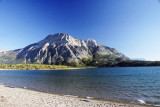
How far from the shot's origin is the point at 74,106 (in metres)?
13.7

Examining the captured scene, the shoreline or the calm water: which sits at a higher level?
the shoreline

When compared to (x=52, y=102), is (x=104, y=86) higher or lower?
lower

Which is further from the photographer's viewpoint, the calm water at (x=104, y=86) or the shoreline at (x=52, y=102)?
the calm water at (x=104, y=86)

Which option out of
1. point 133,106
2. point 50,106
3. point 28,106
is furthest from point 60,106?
point 133,106

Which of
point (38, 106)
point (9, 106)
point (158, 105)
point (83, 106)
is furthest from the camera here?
point (158, 105)

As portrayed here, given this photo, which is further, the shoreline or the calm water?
the calm water

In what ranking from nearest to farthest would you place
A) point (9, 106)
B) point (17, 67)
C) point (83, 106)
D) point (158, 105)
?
point (9, 106) → point (83, 106) → point (158, 105) → point (17, 67)

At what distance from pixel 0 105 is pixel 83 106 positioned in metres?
9.95

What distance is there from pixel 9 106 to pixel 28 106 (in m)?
2.03

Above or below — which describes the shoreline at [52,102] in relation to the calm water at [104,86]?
above

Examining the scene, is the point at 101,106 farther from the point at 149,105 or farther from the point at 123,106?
the point at 149,105

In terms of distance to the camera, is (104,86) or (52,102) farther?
(104,86)

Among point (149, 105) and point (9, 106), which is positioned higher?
point (9, 106)

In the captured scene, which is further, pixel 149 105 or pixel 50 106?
pixel 149 105
